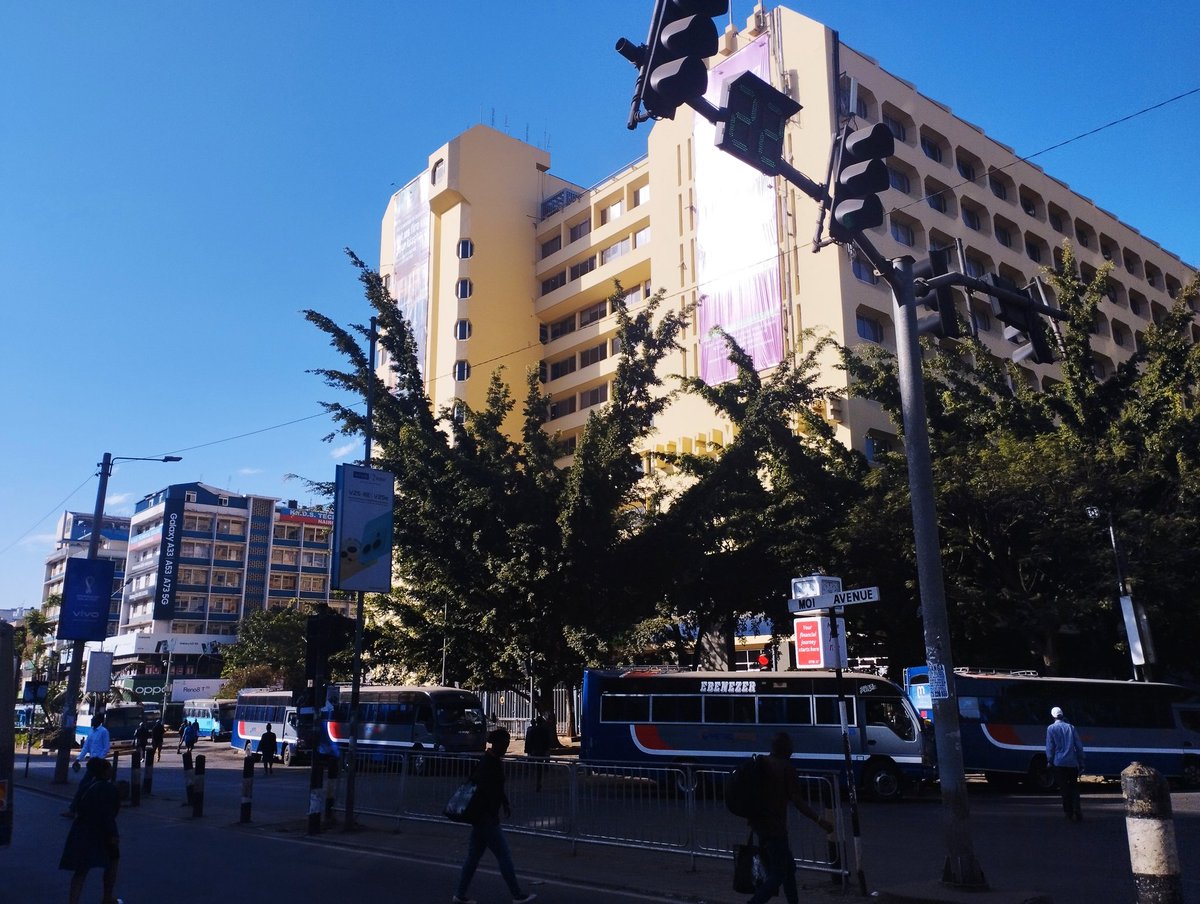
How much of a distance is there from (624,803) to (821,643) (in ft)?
10.4

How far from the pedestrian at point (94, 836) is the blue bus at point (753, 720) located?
1320cm

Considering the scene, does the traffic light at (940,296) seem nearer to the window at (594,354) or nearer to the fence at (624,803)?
the fence at (624,803)

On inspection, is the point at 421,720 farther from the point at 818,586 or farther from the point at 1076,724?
the point at 818,586

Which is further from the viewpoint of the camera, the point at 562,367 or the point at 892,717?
the point at 562,367

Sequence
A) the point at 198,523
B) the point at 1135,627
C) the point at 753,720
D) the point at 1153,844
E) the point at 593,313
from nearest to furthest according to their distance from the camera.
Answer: the point at 1153,844
the point at 753,720
the point at 1135,627
the point at 593,313
the point at 198,523

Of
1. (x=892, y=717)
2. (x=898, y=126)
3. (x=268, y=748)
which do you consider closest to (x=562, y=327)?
(x=898, y=126)

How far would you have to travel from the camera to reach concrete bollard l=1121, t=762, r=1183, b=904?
562 cm

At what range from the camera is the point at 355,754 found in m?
15.2

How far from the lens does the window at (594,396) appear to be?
54.5m

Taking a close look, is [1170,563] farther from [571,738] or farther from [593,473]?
[571,738]

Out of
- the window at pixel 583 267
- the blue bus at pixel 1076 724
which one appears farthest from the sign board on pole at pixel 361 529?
the window at pixel 583 267

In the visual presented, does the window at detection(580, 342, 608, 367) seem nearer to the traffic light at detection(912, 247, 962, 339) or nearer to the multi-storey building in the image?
the traffic light at detection(912, 247, 962, 339)

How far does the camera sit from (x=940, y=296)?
379 inches

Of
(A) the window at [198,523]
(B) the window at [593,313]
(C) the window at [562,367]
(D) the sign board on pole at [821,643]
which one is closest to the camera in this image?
(D) the sign board on pole at [821,643]
